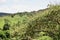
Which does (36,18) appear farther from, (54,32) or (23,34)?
(54,32)

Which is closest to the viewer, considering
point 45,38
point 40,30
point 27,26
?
point 45,38

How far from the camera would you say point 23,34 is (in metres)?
10.8

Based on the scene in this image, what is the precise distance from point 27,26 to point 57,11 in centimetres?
170

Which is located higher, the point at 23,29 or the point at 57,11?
the point at 57,11

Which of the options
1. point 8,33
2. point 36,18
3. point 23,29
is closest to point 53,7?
point 36,18

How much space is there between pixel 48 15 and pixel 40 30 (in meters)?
0.96

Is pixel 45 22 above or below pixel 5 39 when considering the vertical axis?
above

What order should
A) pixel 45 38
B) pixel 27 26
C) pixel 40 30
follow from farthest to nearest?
pixel 27 26, pixel 40 30, pixel 45 38

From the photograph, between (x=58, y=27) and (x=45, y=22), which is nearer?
(x=58, y=27)

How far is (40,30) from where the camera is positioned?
34.0 feet

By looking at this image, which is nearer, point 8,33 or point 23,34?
point 23,34

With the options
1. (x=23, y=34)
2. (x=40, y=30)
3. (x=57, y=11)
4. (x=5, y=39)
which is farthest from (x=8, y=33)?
(x=57, y=11)

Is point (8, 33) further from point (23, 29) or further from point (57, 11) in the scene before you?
point (57, 11)

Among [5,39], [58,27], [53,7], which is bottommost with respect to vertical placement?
[5,39]
